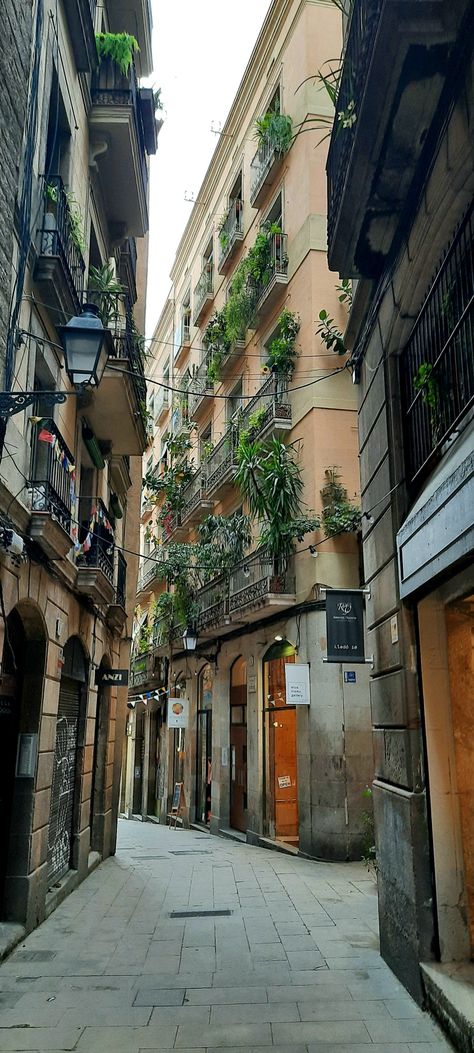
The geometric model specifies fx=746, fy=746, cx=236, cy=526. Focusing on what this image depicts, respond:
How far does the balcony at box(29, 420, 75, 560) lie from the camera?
Result: 7613mm

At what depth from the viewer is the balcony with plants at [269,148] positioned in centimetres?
1739

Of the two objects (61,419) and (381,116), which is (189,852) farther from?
(381,116)

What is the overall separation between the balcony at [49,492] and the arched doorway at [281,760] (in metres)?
7.93

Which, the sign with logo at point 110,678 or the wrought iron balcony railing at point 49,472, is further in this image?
the sign with logo at point 110,678

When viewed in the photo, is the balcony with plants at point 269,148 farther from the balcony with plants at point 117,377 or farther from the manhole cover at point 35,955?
the manhole cover at point 35,955

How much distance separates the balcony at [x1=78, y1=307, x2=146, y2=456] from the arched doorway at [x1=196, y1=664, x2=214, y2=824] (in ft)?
31.8

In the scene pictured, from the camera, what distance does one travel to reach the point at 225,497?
2059 centimetres

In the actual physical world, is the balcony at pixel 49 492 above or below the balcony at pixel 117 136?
below

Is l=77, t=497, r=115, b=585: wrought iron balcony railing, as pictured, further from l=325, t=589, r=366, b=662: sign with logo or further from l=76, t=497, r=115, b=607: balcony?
l=325, t=589, r=366, b=662: sign with logo

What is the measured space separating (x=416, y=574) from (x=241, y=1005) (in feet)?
11.7

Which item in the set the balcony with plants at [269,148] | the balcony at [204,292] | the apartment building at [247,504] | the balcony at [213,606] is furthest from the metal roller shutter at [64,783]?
the balcony at [204,292]

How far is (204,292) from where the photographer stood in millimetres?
24453

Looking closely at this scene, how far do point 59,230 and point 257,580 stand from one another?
30.6ft

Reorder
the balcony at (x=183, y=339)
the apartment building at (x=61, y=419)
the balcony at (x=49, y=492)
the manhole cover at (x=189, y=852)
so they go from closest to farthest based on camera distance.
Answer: the apartment building at (x=61, y=419) < the balcony at (x=49, y=492) < the manhole cover at (x=189, y=852) < the balcony at (x=183, y=339)
